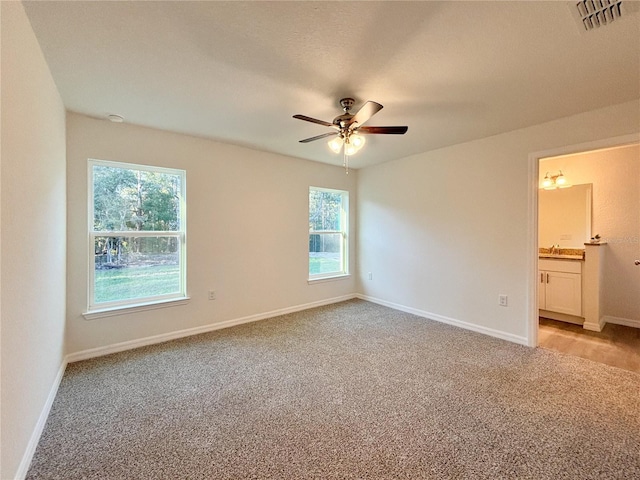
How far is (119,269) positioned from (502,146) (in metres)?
4.53

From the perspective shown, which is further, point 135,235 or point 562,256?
point 562,256

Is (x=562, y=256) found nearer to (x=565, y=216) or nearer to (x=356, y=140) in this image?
(x=565, y=216)

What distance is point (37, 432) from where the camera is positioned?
1.72 metres

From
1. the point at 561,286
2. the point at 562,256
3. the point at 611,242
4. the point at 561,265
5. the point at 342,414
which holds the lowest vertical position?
the point at 342,414

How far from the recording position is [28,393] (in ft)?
5.27

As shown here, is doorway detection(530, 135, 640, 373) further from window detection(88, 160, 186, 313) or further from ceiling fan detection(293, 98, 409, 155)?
window detection(88, 160, 186, 313)

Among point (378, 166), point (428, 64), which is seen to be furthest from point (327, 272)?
point (428, 64)

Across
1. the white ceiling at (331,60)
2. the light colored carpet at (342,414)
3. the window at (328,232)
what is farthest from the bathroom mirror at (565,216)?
the window at (328,232)

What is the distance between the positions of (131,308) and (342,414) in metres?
2.50

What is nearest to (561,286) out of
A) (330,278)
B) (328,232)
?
(330,278)

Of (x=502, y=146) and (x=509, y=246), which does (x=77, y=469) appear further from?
(x=502, y=146)

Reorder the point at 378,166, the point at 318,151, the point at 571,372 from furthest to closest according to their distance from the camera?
the point at 378,166 → the point at 318,151 → the point at 571,372

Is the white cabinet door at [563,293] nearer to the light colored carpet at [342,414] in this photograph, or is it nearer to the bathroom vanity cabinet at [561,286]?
the bathroom vanity cabinet at [561,286]

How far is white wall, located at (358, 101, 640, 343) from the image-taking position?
3141mm
